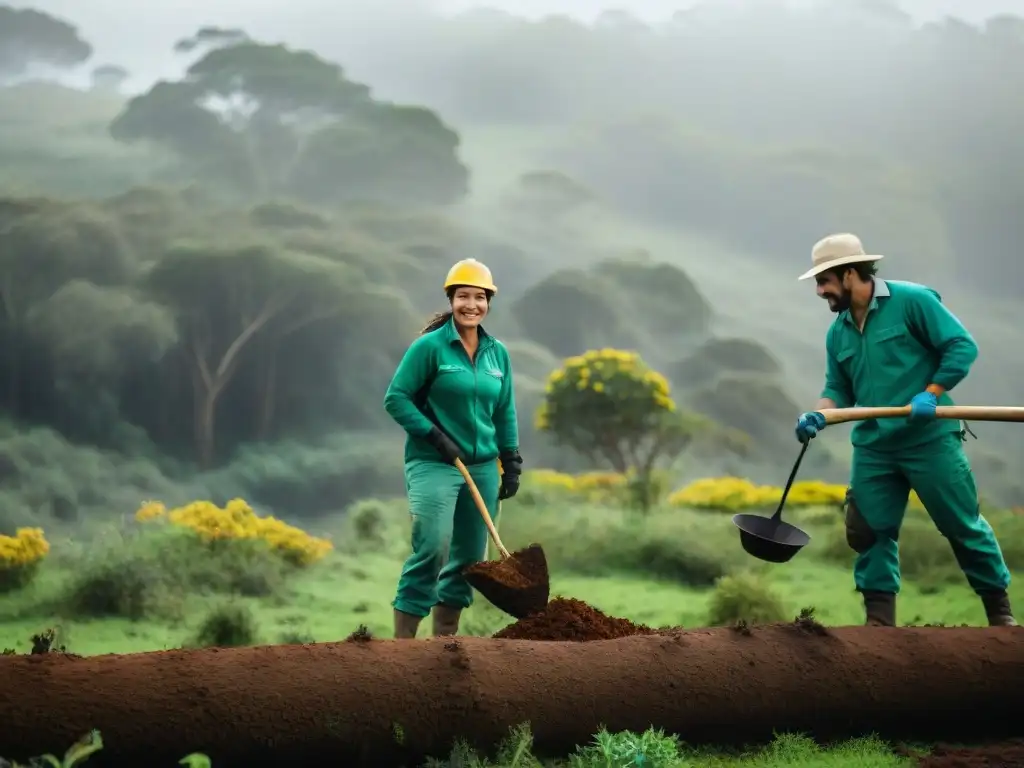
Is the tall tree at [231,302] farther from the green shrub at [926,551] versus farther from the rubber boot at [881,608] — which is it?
the rubber boot at [881,608]

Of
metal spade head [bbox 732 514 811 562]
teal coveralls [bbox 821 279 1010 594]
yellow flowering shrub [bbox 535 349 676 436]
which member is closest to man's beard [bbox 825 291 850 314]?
teal coveralls [bbox 821 279 1010 594]

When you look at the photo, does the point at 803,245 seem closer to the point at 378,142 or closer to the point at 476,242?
the point at 476,242

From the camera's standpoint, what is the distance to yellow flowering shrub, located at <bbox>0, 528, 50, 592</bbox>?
8312 millimetres

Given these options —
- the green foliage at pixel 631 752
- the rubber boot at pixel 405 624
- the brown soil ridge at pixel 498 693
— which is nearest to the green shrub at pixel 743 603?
the brown soil ridge at pixel 498 693

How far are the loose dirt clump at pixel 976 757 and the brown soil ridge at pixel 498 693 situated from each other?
0.26m

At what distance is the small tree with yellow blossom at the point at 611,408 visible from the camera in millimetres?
13898

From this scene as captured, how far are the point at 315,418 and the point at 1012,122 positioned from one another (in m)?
13.5

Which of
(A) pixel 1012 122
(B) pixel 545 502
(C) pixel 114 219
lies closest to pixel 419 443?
(B) pixel 545 502

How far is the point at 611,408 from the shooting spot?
14.1 metres

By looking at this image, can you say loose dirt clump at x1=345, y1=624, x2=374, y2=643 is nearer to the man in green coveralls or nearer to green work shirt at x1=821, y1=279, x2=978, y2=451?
the man in green coveralls

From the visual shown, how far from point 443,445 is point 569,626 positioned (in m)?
1.12

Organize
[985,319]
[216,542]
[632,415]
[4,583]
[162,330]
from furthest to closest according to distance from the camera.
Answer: [985,319] < [162,330] < [632,415] < [216,542] < [4,583]

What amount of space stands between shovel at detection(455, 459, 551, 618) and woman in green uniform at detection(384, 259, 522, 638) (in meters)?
0.35

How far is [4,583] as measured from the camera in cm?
Result: 833
